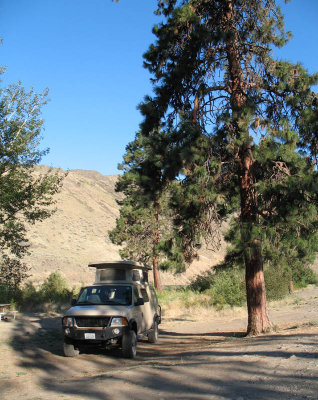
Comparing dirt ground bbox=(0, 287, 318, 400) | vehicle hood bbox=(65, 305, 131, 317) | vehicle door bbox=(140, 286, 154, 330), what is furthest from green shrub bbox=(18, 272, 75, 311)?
vehicle hood bbox=(65, 305, 131, 317)

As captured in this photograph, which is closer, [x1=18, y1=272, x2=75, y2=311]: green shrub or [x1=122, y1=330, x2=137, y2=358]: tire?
[x1=122, y1=330, x2=137, y2=358]: tire

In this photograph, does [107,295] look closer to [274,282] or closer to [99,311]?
[99,311]

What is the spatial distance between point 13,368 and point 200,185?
21.2 feet

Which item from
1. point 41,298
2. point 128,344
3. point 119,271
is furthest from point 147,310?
point 41,298

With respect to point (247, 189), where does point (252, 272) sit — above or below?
below

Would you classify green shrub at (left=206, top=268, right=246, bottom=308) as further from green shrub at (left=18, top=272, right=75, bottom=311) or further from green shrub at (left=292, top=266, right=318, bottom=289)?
green shrub at (left=292, top=266, right=318, bottom=289)

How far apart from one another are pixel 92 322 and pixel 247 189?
19.4 feet

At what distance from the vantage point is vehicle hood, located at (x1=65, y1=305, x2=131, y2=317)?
9969 mm

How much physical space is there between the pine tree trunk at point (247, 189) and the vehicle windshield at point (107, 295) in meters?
3.71

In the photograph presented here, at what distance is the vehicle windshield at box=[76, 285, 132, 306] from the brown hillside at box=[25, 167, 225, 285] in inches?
1005

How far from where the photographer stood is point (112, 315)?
9930 millimetres

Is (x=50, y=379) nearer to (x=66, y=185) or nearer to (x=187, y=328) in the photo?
(x=187, y=328)

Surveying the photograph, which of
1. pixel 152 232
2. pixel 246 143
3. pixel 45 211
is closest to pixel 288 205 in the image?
pixel 246 143

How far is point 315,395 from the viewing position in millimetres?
4918
